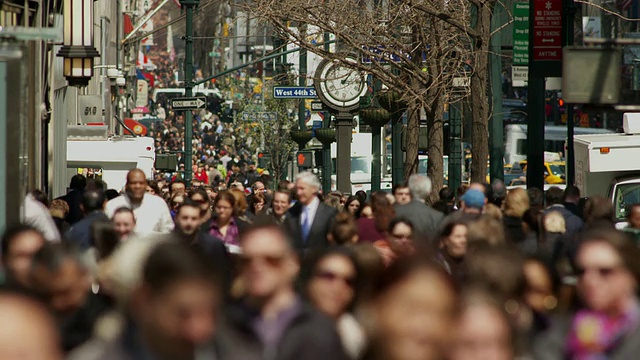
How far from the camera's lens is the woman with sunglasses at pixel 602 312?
6.24 metres

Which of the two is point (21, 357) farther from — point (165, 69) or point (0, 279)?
point (165, 69)

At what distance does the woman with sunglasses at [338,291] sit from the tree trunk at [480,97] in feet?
43.5

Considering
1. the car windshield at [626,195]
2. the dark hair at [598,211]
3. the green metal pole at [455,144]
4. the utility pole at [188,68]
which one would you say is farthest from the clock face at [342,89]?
the dark hair at [598,211]

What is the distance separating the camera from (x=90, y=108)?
37.9m

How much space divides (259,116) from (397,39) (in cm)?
3250

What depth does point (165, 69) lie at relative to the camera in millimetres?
117500

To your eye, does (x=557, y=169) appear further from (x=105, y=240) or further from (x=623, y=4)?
(x=105, y=240)

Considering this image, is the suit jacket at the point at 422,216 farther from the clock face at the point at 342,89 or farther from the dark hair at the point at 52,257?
the clock face at the point at 342,89

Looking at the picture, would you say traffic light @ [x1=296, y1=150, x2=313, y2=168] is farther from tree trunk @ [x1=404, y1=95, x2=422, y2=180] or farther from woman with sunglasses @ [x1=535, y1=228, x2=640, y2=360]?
woman with sunglasses @ [x1=535, y1=228, x2=640, y2=360]

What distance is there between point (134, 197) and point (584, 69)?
4.40 m

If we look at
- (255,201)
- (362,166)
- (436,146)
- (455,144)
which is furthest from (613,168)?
(362,166)

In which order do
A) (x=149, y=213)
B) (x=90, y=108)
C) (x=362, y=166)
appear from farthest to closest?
(x=362, y=166)
(x=90, y=108)
(x=149, y=213)

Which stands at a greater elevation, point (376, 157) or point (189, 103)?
point (189, 103)

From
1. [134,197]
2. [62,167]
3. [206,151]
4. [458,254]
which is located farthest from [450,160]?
[206,151]
